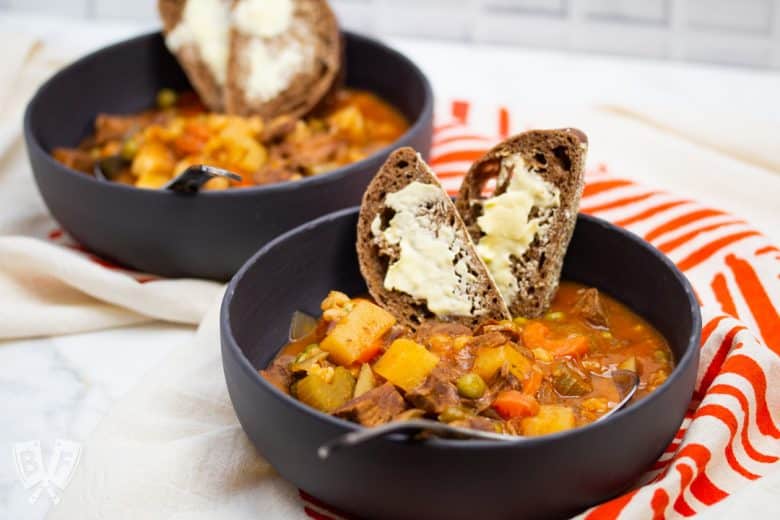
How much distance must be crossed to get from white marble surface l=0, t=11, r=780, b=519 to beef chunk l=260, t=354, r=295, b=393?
66 cm

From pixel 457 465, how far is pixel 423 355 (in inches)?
19.4

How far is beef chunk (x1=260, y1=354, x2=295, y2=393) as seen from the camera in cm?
275

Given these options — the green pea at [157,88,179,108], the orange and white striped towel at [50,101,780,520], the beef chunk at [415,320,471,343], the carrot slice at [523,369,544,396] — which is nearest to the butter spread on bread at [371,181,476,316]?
the beef chunk at [415,320,471,343]

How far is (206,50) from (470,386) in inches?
95.2

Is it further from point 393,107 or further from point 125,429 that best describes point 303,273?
point 393,107

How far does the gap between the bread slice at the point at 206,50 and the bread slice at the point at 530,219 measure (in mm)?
1665

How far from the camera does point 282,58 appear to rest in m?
4.39

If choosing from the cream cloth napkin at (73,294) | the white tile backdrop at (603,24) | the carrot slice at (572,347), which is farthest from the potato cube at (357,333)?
the white tile backdrop at (603,24)

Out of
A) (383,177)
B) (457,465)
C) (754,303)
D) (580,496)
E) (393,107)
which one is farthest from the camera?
(393,107)

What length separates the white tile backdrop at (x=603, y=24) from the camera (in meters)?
5.29

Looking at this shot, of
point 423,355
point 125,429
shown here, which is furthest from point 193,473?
point 423,355

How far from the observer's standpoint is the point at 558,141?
3.09m

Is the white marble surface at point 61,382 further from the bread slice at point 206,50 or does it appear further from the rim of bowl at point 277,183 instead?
the bread slice at point 206,50

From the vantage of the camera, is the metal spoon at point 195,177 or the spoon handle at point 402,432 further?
the metal spoon at point 195,177
